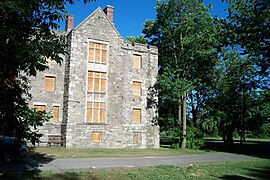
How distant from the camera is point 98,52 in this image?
28750 mm

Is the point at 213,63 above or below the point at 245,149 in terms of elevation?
above

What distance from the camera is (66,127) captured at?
85.6 ft

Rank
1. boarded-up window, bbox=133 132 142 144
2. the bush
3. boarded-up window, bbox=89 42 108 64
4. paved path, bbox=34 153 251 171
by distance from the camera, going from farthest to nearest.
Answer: boarded-up window, bbox=133 132 142 144
the bush
boarded-up window, bbox=89 42 108 64
paved path, bbox=34 153 251 171

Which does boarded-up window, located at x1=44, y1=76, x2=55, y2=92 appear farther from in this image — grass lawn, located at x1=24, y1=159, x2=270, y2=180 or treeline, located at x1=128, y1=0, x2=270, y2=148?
grass lawn, located at x1=24, y1=159, x2=270, y2=180

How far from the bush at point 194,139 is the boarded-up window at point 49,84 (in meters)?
15.5

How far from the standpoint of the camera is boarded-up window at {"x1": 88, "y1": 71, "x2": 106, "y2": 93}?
28047 mm

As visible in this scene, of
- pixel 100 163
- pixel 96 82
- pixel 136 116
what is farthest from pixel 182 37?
pixel 100 163

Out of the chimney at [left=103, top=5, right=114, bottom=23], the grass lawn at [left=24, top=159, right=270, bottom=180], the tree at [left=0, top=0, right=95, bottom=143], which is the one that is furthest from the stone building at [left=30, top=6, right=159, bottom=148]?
the tree at [left=0, top=0, right=95, bottom=143]

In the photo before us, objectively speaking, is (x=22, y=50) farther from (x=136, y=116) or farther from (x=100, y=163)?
(x=136, y=116)

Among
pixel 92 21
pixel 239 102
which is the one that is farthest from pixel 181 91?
pixel 92 21

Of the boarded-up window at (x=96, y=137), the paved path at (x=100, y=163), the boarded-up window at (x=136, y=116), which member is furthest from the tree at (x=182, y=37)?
the paved path at (x=100, y=163)

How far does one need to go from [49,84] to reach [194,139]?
16713 mm

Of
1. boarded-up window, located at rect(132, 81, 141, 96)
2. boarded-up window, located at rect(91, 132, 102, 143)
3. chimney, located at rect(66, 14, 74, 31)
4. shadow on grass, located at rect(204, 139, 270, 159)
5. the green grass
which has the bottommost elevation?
shadow on grass, located at rect(204, 139, 270, 159)

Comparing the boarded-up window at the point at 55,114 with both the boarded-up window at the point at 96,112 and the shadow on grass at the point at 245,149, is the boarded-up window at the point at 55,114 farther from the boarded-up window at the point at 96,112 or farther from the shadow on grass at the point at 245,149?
the shadow on grass at the point at 245,149
